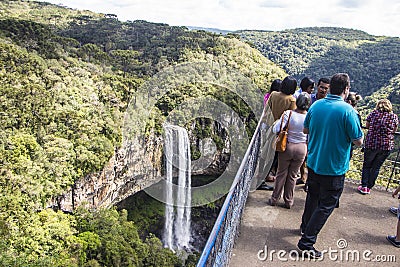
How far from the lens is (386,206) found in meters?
4.22

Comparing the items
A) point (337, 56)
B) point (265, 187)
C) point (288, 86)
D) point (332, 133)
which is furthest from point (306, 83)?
point (337, 56)

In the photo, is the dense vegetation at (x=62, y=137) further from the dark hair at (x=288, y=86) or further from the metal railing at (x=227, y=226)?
the dark hair at (x=288, y=86)

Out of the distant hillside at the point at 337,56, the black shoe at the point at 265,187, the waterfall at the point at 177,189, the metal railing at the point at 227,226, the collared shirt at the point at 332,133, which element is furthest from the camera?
the distant hillside at the point at 337,56

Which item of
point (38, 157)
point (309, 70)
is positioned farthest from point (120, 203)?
point (309, 70)

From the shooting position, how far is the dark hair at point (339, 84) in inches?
107

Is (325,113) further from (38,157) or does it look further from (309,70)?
(309,70)

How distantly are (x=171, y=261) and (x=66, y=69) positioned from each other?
1551 cm

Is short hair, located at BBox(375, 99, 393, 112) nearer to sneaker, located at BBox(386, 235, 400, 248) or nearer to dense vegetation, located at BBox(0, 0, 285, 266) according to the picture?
sneaker, located at BBox(386, 235, 400, 248)

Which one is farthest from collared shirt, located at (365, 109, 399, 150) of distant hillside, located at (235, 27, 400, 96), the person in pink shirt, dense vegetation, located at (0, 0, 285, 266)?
distant hillside, located at (235, 27, 400, 96)

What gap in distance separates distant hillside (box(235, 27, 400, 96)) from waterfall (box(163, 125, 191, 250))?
35094 mm

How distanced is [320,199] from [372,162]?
6.45ft

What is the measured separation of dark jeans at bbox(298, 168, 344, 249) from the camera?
283 cm

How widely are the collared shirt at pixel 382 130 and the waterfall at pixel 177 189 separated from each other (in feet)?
65.2

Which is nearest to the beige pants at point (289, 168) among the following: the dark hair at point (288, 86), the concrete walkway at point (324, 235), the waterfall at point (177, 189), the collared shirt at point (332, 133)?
the concrete walkway at point (324, 235)
